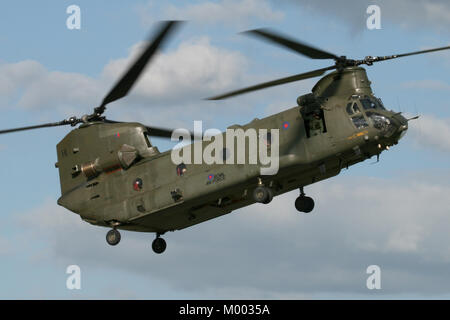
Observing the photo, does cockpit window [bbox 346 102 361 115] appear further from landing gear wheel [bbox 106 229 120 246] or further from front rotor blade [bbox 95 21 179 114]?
landing gear wheel [bbox 106 229 120 246]

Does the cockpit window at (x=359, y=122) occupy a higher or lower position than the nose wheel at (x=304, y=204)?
higher

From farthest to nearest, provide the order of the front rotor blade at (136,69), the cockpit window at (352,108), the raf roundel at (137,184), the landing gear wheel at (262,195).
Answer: the raf roundel at (137,184) → the landing gear wheel at (262,195) → the cockpit window at (352,108) → the front rotor blade at (136,69)

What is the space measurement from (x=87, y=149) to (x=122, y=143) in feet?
6.22

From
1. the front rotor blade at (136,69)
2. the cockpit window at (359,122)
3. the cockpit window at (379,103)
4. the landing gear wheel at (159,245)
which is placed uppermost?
the front rotor blade at (136,69)

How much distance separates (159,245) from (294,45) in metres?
Answer: 12.1

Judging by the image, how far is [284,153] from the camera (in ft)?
122

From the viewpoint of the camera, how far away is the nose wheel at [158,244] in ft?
140

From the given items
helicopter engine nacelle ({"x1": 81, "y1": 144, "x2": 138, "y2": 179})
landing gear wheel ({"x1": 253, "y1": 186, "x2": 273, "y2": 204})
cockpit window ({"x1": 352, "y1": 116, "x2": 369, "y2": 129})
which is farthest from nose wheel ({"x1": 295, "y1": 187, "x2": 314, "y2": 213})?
helicopter engine nacelle ({"x1": 81, "y1": 144, "x2": 138, "y2": 179})

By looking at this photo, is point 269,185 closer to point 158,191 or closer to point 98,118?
point 158,191

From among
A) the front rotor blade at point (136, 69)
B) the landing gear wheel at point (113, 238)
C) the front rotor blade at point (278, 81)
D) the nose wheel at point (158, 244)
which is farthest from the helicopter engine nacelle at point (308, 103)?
the landing gear wheel at point (113, 238)

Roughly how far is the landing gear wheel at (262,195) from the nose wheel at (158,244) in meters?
6.90

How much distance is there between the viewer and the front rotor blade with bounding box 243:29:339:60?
34.9 meters

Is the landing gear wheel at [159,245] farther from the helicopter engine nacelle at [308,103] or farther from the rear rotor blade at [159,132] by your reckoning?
the helicopter engine nacelle at [308,103]

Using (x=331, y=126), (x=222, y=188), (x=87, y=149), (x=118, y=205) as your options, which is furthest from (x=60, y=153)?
(x=331, y=126)
